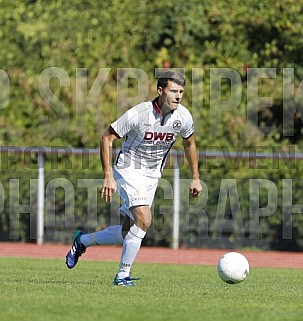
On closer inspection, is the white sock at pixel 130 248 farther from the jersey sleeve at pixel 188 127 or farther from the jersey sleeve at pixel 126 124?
the jersey sleeve at pixel 188 127

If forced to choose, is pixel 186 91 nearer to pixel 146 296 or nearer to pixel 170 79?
pixel 170 79

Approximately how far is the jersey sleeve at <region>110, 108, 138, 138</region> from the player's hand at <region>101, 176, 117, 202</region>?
531 mm

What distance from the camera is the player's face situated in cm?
966

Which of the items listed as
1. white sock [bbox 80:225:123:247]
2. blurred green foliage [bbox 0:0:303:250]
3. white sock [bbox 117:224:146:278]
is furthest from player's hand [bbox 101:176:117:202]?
blurred green foliage [bbox 0:0:303:250]

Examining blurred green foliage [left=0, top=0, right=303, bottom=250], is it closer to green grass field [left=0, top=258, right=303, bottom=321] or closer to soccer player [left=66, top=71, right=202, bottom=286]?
green grass field [left=0, top=258, right=303, bottom=321]

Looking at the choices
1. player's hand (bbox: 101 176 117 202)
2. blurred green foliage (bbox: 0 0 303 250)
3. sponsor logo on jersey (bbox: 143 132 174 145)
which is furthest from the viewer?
blurred green foliage (bbox: 0 0 303 250)


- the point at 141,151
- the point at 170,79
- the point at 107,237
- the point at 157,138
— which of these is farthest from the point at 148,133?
the point at 107,237

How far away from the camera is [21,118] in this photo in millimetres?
20766

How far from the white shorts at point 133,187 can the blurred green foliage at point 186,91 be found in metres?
8.64

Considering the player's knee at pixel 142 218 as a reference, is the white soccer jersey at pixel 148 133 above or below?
above

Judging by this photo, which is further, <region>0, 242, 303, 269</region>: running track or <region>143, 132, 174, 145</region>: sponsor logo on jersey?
<region>0, 242, 303, 269</region>: running track

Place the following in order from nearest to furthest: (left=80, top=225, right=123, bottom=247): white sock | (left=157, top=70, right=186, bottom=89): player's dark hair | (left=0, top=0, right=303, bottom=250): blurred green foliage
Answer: (left=157, top=70, right=186, bottom=89): player's dark hair < (left=80, top=225, right=123, bottom=247): white sock < (left=0, top=0, right=303, bottom=250): blurred green foliage

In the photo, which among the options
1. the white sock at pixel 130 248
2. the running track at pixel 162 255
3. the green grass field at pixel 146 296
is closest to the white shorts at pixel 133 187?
the white sock at pixel 130 248

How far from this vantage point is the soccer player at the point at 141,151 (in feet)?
31.8
